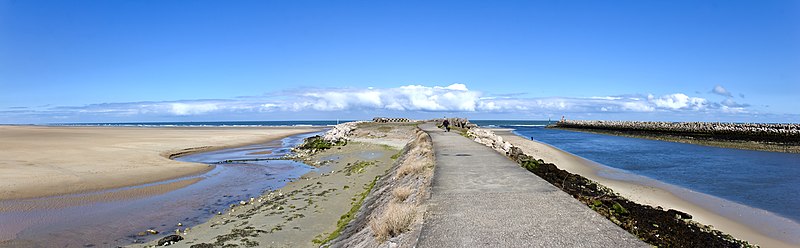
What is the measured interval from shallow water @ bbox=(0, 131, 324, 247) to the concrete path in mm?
6694

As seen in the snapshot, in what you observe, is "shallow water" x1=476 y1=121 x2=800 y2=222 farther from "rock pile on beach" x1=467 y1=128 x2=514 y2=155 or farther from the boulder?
the boulder

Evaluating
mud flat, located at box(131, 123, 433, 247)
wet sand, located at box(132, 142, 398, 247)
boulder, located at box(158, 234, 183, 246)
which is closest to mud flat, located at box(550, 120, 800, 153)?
mud flat, located at box(131, 123, 433, 247)

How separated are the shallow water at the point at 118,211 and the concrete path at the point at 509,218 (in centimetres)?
669

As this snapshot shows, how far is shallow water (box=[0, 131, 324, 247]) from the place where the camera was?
1031cm

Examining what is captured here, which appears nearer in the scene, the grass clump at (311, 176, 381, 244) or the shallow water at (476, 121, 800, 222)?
the grass clump at (311, 176, 381, 244)

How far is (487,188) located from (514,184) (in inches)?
31.9

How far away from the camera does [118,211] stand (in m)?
12.9

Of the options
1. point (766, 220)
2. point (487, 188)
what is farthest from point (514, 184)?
point (766, 220)

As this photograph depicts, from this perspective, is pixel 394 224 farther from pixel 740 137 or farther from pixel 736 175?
pixel 740 137

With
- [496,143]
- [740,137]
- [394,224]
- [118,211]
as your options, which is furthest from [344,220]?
[740,137]

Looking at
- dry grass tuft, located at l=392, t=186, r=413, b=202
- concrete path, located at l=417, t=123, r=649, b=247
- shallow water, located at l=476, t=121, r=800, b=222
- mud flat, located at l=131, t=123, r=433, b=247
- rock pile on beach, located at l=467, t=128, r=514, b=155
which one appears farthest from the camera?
rock pile on beach, located at l=467, t=128, r=514, b=155

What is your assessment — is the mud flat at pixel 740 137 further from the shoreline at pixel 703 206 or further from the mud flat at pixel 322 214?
the mud flat at pixel 322 214

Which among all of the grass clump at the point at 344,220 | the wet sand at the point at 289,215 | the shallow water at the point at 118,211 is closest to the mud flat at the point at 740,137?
the wet sand at the point at 289,215

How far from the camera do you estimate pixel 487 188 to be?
9367mm
